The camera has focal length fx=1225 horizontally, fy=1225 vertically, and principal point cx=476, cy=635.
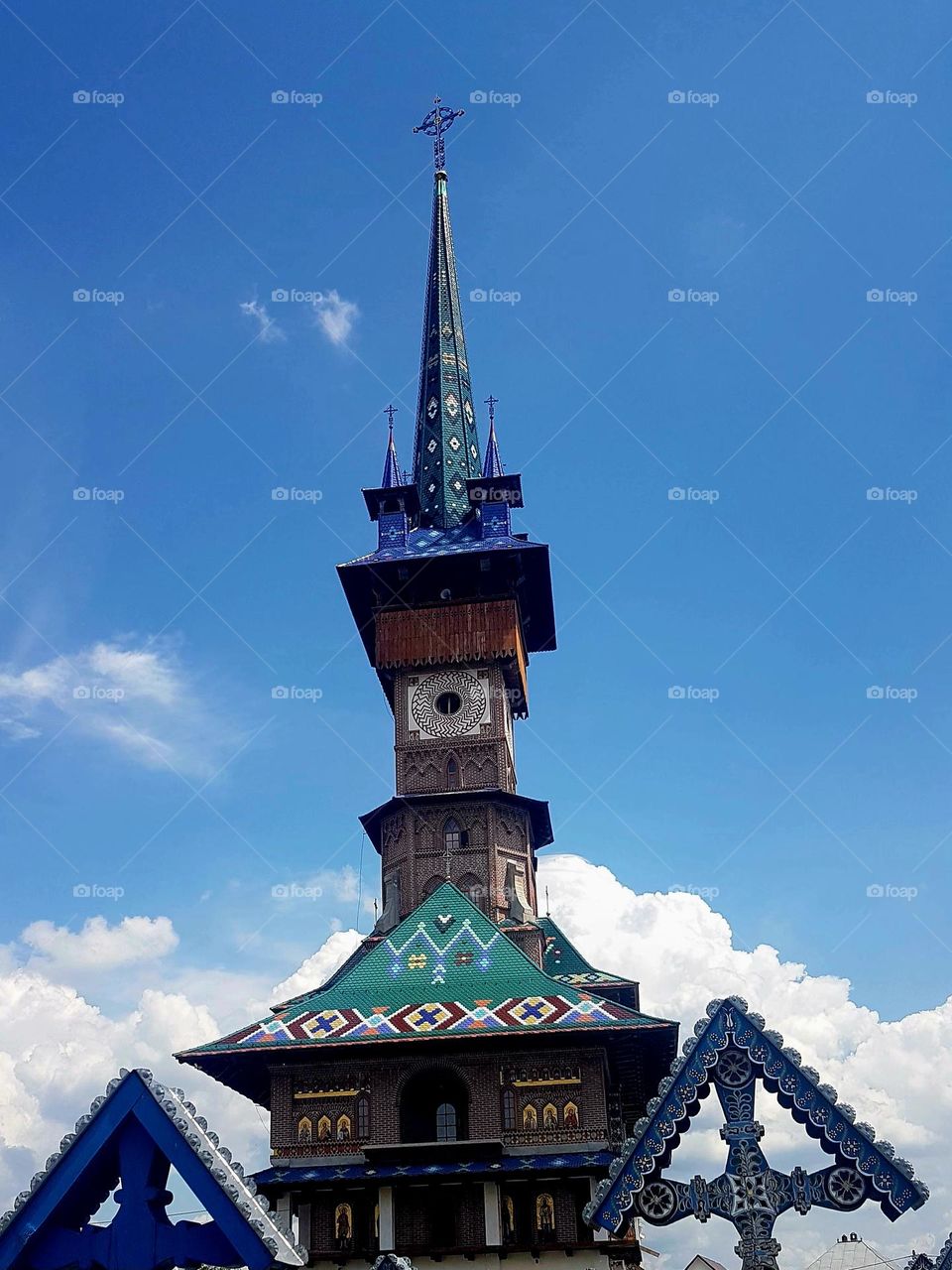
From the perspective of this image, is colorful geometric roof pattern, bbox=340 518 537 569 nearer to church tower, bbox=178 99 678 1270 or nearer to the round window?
church tower, bbox=178 99 678 1270

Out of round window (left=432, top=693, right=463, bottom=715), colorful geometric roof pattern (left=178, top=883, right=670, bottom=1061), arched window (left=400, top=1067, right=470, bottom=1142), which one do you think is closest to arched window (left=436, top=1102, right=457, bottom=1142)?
arched window (left=400, top=1067, right=470, bottom=1142)

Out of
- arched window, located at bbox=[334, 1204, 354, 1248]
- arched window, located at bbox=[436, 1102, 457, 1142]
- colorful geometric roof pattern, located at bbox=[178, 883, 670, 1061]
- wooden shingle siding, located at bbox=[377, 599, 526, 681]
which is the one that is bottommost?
arched window, located at bbox=[334, 1204, 354, 1248]

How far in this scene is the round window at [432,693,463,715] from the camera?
154 feet

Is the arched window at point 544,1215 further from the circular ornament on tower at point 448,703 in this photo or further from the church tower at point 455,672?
the circular ornament on tower at point 448,703

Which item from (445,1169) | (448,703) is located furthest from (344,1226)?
(448,703)

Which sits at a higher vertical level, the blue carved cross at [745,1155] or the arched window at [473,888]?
the arched window at [473,888]

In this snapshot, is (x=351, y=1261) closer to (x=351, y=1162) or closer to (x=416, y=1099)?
(x=351, y=1162)

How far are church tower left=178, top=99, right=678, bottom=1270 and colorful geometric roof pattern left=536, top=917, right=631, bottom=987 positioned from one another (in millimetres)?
82

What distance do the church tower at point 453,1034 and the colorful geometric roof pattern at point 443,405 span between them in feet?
19.6

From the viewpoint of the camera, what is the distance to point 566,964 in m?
43.8

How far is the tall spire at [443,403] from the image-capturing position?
54.4m

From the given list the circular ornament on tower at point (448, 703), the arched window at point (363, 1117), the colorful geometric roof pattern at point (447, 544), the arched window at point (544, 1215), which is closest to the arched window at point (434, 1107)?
the arched window at point (363, 1117)

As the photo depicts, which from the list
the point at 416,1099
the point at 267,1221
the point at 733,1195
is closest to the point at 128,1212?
the point at 267,1221

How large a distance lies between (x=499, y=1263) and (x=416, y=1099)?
4899 mm
